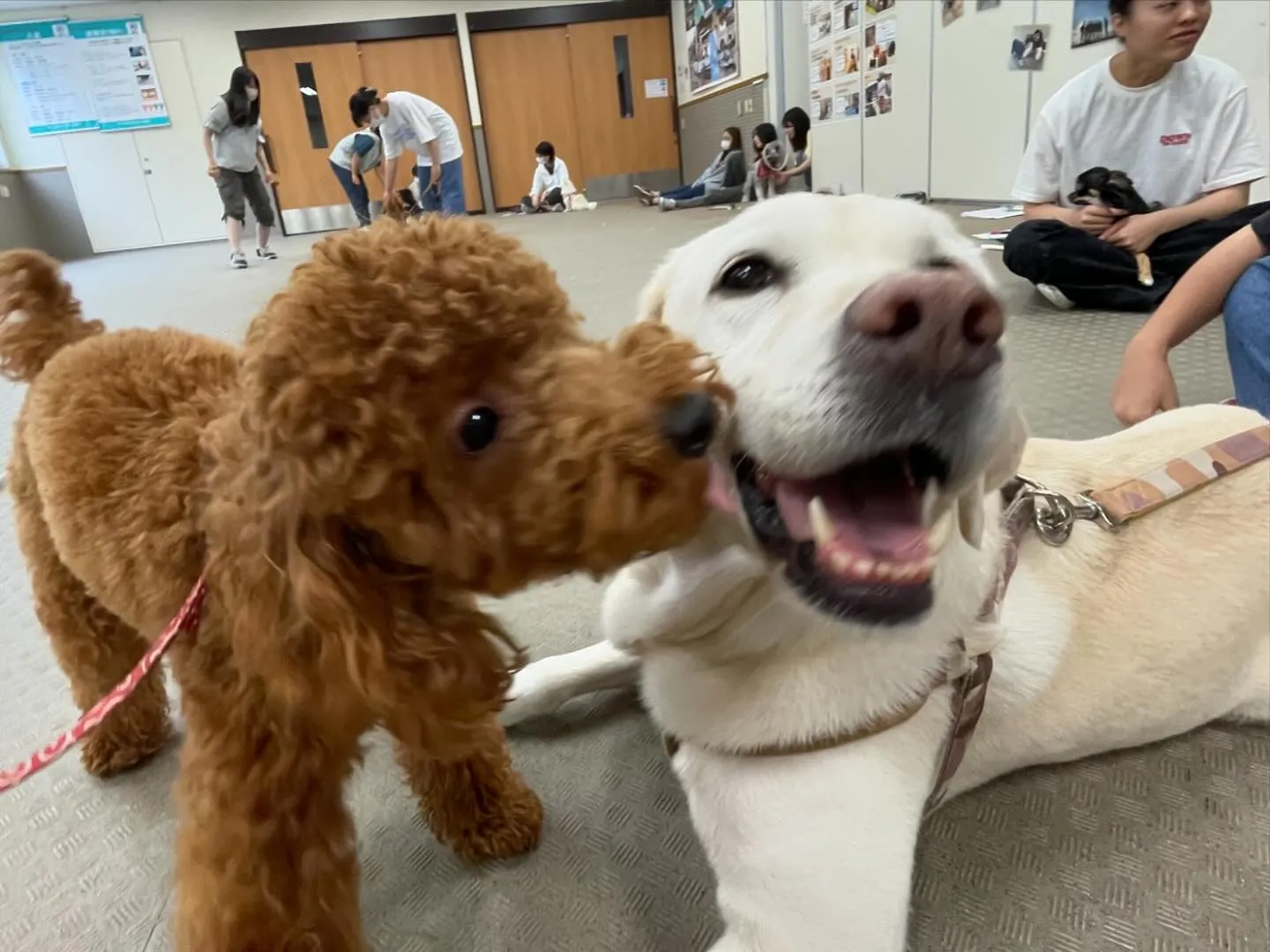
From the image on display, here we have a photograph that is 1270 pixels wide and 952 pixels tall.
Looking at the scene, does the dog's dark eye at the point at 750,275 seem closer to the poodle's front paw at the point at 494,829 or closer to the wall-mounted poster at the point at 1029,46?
the poodle's front paw at the point at 494,829

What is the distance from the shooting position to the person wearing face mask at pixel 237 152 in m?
5.51

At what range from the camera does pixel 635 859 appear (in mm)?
882

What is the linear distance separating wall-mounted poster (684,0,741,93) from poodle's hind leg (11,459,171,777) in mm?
7967

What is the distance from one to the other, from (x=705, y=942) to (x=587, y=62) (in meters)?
10.7

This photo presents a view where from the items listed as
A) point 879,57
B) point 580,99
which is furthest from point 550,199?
point 879,57

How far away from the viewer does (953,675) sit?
74cm

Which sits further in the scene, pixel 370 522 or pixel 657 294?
pixel 657 294

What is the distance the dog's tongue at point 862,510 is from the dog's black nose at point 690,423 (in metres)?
0.08

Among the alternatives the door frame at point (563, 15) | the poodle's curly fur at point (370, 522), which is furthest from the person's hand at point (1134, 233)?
the door frame at point (563, 15)

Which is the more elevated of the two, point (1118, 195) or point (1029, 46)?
point (1029, 46)

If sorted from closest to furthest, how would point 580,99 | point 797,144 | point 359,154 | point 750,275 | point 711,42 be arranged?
1. point 750,275
2. point 359,154
3. point 797,144
4. point 711,42
5. point 580,99

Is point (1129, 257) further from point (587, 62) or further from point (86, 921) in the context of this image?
point (587, 62)

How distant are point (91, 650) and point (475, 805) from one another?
58 cm

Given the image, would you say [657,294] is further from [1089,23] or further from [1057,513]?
[1089,23]
